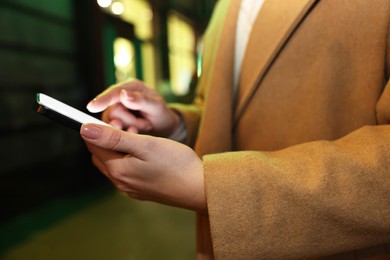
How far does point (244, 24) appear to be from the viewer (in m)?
1.00

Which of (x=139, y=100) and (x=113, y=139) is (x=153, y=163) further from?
(x=139, y=100)

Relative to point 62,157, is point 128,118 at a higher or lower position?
higher

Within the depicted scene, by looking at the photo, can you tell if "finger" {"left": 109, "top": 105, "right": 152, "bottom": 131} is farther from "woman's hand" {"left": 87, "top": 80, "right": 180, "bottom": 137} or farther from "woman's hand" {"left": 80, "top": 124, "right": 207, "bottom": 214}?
"woman's hand" {"left": 80, "top": 124, "right": 207, "bottom": 214}

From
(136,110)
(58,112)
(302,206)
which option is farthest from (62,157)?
(302,206)

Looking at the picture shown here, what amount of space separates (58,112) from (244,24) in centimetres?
56

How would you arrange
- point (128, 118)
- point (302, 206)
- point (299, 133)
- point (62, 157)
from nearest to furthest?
point (302, 206), point (299, 133), point (128, 118), point (62, 157)

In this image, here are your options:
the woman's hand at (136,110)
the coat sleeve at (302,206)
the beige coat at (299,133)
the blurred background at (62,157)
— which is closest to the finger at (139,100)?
the woman's hand at (136,110)

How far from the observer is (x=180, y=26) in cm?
891

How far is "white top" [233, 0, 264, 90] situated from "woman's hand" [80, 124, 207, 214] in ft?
1.38

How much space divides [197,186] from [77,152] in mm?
3922

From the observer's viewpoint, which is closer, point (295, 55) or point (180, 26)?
point (295, 55)

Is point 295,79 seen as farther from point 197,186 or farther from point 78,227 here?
point 78,227

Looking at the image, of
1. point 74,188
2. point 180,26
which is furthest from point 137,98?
point 180,26

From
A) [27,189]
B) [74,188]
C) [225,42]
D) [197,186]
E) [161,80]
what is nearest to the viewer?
[197,186]
